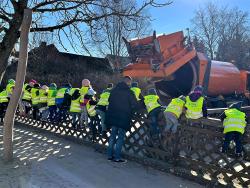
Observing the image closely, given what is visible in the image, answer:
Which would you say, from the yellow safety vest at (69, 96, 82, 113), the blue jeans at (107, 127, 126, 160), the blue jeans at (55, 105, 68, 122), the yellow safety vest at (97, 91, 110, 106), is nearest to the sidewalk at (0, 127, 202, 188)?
the blue jeans at (107, 127, 126, 160)

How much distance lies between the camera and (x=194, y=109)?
22.4ft

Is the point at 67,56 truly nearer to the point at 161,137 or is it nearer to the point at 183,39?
the point at 183,39

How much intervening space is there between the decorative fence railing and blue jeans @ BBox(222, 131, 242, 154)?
94 mm

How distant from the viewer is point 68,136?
9750 millimetres

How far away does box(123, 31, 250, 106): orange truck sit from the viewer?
34.4 ft

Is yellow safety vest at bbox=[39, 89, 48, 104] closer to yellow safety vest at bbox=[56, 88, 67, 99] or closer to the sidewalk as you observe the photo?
yellow safety vest at bbox=[56, 88, 67, 99]

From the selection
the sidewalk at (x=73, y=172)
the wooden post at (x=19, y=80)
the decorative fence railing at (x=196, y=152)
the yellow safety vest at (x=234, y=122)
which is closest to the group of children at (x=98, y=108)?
the yellow safety vest at (x=234, y=122)

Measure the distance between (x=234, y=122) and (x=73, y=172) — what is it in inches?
118

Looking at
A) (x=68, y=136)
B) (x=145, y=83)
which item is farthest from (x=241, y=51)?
(x=68, y=136)

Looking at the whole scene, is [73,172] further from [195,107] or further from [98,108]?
[195,107]

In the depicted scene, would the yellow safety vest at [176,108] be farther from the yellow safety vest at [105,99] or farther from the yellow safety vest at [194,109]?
the yellow safety vest at [105,99]

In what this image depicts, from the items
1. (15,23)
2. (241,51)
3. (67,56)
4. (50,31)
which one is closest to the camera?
(15,23)

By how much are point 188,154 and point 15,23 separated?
4857 millimetres

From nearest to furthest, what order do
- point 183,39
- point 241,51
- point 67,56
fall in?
point 183,39, point 67,56, point 241,51
